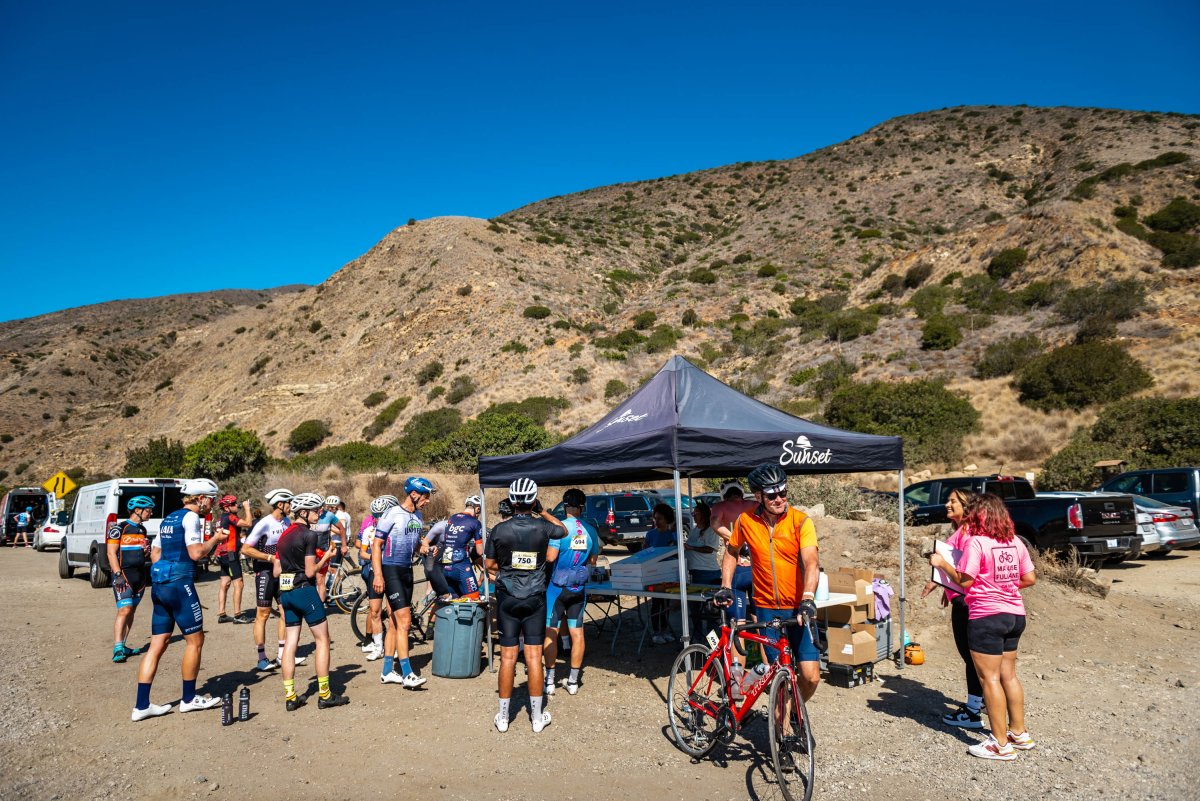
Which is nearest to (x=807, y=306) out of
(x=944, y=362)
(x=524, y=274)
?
(x=944, y=362)

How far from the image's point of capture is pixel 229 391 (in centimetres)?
5294

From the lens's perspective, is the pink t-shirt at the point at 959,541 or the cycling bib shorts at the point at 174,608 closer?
the pink t-shirt at the point at 959,541

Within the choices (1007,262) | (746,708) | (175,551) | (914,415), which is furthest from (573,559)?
(1007,262)

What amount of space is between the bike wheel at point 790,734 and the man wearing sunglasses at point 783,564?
291 millimetres

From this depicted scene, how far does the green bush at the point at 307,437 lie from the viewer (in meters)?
42.2

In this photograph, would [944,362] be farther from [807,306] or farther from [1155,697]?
[1155,697]

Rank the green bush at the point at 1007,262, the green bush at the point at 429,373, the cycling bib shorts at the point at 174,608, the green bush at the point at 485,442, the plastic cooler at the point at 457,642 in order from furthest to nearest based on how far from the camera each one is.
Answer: the green bush at the point at 429,373, the green bush at the point at 1007,262, the green bush at the point at 485,442, the plastic cooler at the point at 457,642, the cycling bib shorts at the point at 174,608

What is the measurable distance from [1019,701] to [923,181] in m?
69.0

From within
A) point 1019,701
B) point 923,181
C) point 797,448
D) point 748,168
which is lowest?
point 1019,701

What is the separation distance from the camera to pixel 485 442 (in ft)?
100

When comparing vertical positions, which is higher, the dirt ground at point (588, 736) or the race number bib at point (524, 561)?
the race number bib at point (524, 561)

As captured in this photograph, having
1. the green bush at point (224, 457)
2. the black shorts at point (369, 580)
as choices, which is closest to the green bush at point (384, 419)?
the green bush at point (224, 457)

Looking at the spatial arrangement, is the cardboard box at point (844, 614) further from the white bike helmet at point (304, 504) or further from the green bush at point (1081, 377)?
the green bush at point (1081, 377)

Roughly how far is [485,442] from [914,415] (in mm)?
17261
